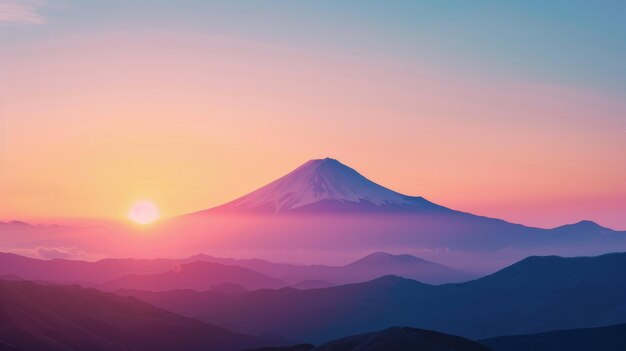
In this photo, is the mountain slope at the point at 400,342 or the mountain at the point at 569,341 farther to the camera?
the mountain at the point at 569,341

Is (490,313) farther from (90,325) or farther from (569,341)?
A: (90,325)

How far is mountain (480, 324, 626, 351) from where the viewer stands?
126688mm

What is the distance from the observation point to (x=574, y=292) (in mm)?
185875

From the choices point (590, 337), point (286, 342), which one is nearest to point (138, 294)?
point (286, 342)

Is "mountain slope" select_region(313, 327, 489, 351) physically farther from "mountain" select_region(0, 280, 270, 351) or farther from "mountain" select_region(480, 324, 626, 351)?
"mountain" select_region(480, 324, 626, 351)

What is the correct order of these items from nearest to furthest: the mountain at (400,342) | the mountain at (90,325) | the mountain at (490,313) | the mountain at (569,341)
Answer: the mountain at (400,342) < the mountain at (90,325) < the mountain at (569,341) < the mountain at (490,313)

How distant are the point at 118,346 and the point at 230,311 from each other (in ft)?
264

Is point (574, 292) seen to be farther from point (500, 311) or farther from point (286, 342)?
point (286, 342)

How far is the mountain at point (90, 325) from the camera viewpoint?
110531 mm

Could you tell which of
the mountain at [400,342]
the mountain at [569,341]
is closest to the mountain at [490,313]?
the mountain at [569,341]

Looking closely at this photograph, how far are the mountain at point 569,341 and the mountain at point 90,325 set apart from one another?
32.0m

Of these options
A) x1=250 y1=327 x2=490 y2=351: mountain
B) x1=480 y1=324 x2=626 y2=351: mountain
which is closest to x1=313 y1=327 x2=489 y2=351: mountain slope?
x1=250 y1=327 x2=490 y2=351: mountain

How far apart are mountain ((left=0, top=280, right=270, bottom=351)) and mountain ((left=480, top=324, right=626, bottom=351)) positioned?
31956mm

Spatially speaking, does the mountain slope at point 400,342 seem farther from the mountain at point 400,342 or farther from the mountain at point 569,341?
the mountain at point 569,341
